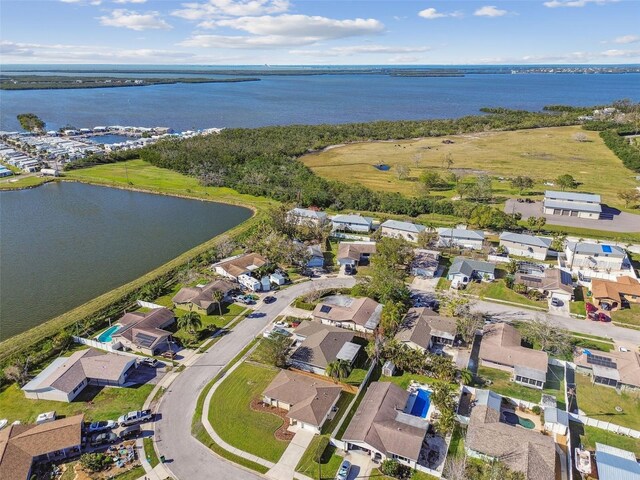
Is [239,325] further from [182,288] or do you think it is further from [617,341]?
[617,341]

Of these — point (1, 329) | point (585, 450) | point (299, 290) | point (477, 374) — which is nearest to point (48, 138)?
point (1, 329)

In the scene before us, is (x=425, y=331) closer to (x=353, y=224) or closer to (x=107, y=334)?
(x=353, y=224)

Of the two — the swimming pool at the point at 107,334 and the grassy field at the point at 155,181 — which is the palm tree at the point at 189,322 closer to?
the swimming pool at the point at 107,334

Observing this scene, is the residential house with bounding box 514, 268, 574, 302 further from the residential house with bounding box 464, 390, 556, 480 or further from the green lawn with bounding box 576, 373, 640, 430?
→ the residential house with bounding box 464, 390, 556, 480

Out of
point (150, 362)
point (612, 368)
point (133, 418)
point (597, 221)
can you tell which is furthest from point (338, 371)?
point (597, 221)

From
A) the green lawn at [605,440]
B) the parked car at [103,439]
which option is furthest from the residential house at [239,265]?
the green lawn at [605,440]
